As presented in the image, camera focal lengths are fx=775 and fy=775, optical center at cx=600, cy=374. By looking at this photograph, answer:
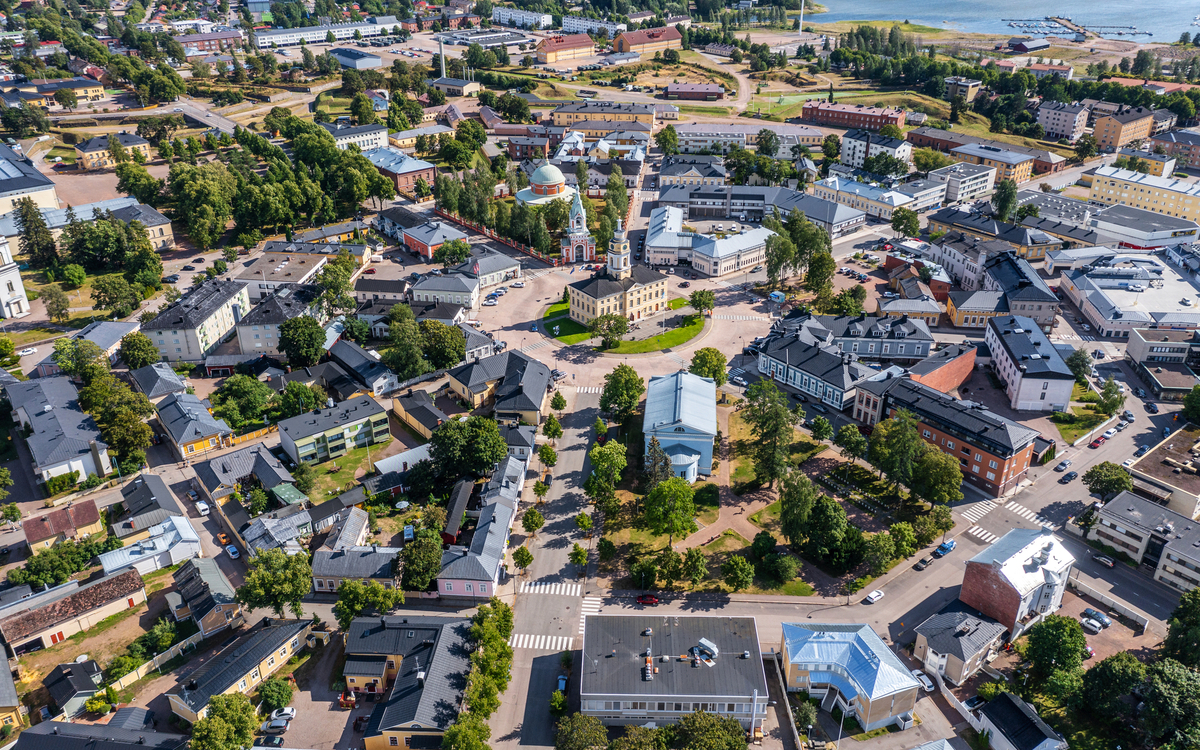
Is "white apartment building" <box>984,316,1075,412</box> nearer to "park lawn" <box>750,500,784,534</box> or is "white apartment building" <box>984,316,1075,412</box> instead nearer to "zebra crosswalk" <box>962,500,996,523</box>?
"zebra crosswalk" <box>962,500,996,523</box>

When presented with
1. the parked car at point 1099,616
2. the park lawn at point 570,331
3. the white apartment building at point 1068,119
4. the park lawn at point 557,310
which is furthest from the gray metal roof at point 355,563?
the white apartment building at point 1068,119

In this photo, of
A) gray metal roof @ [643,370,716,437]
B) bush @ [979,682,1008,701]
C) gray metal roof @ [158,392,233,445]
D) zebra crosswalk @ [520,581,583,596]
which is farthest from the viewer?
gray metal roof @ [158,392,233,445]

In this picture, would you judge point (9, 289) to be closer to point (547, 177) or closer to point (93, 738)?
point (547, 177)

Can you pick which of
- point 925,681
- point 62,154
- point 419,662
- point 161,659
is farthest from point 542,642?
point 62,154

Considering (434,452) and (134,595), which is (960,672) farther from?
(134,595)

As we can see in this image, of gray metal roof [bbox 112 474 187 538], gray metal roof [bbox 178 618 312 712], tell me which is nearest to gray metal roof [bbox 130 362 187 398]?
gray metal roof [bbox 112 474 187 538]

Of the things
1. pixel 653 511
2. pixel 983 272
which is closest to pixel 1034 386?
pixel 983 272

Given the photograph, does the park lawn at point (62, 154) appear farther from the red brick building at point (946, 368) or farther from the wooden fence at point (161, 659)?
the red brick building at point (946, 368)
